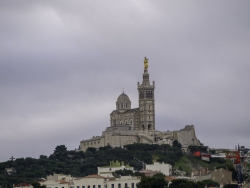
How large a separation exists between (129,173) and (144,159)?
1687 inches

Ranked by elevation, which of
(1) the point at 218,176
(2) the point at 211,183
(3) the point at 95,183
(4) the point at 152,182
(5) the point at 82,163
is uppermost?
(5) the point at 82,163

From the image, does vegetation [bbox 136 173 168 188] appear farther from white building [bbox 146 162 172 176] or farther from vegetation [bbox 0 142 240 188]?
vegetation [bbox 0 142 240 188]

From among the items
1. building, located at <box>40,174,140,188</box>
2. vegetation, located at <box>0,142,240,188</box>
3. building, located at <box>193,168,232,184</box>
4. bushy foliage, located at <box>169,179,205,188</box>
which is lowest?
bushy foliage, located at <box>169,179,205,188</box>

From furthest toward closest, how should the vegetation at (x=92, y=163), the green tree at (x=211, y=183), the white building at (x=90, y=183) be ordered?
the vegetation at (x=92, y=163)
the green tree at (x=211, y=183)
the white building at (x=90, y=183)

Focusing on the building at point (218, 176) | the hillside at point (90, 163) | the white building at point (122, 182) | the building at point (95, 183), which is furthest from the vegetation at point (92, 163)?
the white building at point (122, 182)

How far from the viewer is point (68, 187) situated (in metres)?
139

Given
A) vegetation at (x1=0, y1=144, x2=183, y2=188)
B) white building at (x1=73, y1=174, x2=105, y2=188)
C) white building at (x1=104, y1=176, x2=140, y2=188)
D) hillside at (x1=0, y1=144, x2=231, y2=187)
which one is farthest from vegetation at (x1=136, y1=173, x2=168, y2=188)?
hillside at (x1=0, y1=144, x2=231, y2=187)

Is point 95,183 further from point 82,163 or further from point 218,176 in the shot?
point 82,163


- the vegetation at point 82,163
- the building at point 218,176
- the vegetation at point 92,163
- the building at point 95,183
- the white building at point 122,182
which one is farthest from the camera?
the vegetation at point 92,163

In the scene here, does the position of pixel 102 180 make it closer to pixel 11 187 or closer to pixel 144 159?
pixel 11 187

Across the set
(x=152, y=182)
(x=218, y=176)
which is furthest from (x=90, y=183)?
(x=218, y=176)

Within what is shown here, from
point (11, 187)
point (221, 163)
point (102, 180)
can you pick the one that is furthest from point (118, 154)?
point (102, 180)

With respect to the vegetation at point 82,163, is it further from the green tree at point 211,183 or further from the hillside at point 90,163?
the green tree at point 211,183

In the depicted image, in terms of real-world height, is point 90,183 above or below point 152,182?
above
